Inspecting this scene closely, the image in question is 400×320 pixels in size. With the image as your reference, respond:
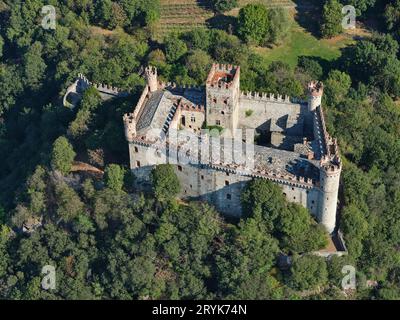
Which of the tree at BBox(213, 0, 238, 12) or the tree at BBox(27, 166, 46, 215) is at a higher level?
the tree at BBox(213, 0, 238, 12)

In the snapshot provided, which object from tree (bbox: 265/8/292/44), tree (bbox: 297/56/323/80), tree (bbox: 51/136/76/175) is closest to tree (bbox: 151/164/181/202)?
tree (bbox: 51/136/76/175)

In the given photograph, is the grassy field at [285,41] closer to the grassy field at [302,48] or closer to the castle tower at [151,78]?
the grassy field at [302,48]

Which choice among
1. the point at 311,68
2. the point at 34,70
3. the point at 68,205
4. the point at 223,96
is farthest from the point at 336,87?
the point at 34,70

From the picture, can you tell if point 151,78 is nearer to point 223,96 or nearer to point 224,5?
point 223,96

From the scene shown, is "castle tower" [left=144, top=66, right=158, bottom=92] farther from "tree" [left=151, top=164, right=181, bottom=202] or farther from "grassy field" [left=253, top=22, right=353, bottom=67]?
"grassy field" [left=253, top=22, right=353, bottom=67]

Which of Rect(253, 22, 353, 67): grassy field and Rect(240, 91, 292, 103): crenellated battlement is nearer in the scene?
Rect(240, 91, 292, 103): crenellated battlement

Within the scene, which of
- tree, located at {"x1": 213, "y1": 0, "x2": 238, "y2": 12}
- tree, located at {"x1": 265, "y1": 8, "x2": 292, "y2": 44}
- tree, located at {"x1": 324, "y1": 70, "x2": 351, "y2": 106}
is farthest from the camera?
tree, located at {"x1": 213, "y1": 0, "x2": 238, "y2": 12}
